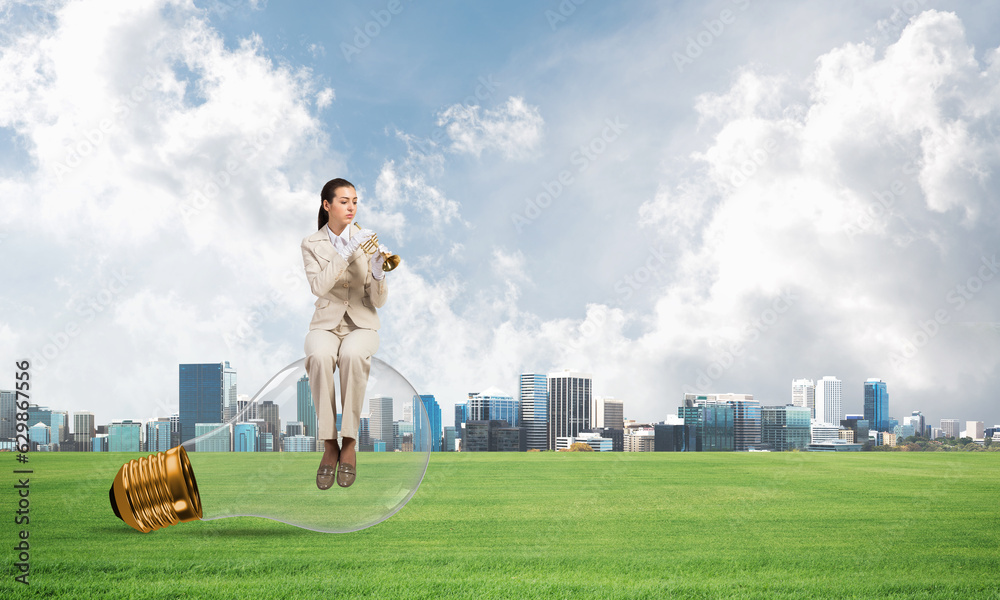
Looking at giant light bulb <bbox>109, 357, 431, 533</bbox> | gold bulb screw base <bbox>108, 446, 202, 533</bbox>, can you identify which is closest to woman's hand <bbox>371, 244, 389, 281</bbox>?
giant light bulb <bbox>109, 357, 431, 533</bbox>

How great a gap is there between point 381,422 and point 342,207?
1623mm

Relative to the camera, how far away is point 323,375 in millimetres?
4980

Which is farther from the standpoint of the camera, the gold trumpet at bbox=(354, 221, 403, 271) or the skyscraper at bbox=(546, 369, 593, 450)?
the skyscraper at bbox=(546, 369, 593, 450)

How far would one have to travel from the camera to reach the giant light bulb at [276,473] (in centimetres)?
498

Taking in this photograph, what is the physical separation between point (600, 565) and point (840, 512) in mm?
4794

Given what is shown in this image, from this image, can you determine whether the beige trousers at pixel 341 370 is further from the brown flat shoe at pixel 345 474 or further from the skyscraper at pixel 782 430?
the skyscraper at pixel 782 430

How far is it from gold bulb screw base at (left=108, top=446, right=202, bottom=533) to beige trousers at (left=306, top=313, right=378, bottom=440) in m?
0.98

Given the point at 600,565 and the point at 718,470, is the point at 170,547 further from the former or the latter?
the point at 718,470

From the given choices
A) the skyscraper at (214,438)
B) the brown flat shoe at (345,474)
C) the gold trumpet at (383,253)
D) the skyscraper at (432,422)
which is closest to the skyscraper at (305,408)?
the brown flat shoe at (345,474)

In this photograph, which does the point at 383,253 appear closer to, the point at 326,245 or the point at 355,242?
the point at 355,242

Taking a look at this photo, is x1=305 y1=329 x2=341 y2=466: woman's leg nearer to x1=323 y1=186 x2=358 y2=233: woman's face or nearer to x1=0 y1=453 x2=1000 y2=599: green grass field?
x1=0 y1=453 x2=1000 y2=599: green grass field

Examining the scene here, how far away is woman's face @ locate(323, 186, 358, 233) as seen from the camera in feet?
16.6

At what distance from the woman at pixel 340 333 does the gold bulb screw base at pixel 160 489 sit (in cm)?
90

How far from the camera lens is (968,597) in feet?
15.8
